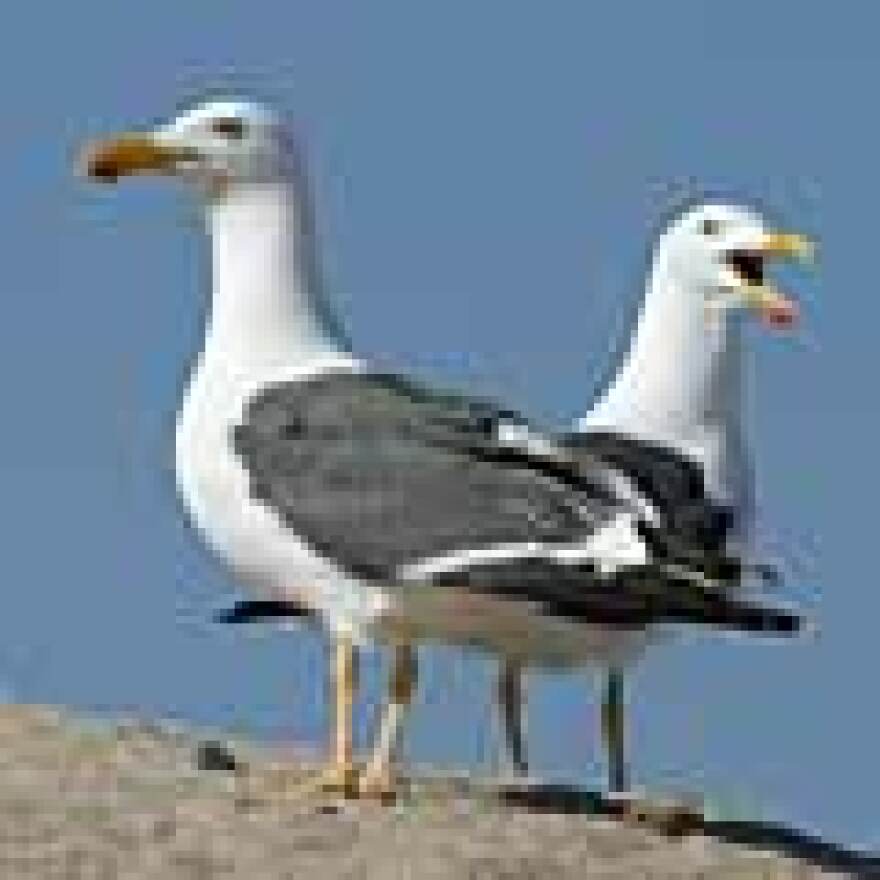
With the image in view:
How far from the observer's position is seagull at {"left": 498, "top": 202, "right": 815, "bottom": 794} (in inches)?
601

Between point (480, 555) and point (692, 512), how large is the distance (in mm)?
1130

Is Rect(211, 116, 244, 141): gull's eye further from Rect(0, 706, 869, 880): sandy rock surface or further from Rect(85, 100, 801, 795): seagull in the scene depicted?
Rect(0, 706, 869, 880): sandy rock surface

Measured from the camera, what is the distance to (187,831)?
45.5 ft

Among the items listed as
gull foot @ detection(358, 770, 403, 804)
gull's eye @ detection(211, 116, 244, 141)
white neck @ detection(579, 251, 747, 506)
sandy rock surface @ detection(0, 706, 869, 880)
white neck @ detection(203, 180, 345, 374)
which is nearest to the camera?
sandy rock surface @ detection(0, 706, 869, 880)

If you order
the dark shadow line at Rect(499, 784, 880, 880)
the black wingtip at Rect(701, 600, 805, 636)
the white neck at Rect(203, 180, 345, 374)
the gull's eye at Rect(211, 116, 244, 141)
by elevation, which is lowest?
the dark shadow line at Rect(499, 784, 880, 880)

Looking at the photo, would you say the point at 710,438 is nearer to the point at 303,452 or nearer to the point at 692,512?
the point at 692,512

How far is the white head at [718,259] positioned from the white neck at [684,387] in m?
0.04

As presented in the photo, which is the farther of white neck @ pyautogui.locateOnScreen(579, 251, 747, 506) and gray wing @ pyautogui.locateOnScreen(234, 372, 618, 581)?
white neck @ pyautogui.locateOnScreen(579, 251, 747, 506)

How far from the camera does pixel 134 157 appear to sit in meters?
15.3

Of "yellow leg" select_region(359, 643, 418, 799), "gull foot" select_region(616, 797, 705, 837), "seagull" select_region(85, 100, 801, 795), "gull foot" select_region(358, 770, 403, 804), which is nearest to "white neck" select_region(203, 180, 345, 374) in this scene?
"seagull" select_region(85, 100, 801, 795)

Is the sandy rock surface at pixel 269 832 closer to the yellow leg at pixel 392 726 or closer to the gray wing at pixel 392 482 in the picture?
the yellow leg at pixel 392 726

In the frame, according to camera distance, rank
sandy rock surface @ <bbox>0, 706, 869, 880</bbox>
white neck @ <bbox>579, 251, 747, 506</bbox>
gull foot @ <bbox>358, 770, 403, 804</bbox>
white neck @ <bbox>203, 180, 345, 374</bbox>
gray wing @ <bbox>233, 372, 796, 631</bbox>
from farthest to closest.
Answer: white neck @ <bbox>579, 251, 747, 506</bbox> → white neck @ <bbox>203, 180, 345, 374</bbox> → gull foot @ <bbox>358, 770, 403, 804</bbox> → gray wing @ <bbox>233, 372, 796, 631</bbox> → sandy rock surface @ <bbox>0, 706, 869, 880</bbox>

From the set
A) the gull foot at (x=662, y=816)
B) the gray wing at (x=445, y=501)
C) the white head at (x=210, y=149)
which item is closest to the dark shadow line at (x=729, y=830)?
the gull foot at (x=662, y=816)

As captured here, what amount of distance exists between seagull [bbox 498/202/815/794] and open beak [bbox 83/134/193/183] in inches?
75.1
